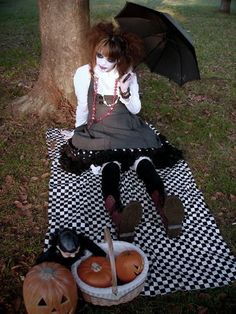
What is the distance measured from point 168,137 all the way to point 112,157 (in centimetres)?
156

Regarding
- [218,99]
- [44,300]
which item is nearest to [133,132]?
[44,300]

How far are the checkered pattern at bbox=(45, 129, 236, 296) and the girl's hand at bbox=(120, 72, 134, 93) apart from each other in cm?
113

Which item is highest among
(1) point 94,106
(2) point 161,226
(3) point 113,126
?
(1) point 94,106

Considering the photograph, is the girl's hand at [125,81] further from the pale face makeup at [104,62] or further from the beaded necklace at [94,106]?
the pale face makeup at [104,62]

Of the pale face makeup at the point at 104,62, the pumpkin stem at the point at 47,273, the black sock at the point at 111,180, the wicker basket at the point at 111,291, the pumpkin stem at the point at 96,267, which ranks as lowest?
the wicker basket at the point at 111,291

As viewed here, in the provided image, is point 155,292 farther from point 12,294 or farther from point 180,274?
point 12,294

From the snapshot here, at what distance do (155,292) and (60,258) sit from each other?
0.91 meters

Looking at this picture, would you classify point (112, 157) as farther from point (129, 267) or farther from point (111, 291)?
point (111, 291)

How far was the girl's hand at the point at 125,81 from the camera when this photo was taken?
14.5ft

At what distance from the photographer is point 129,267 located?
3.09 meters

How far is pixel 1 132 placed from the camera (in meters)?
Result: 5.79

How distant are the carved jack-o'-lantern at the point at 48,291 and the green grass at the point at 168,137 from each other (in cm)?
43

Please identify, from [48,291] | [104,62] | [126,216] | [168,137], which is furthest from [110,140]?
[48,291]

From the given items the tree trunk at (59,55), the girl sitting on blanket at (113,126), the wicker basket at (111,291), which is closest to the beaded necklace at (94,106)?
the girl sitting on blanket at (113,126)
